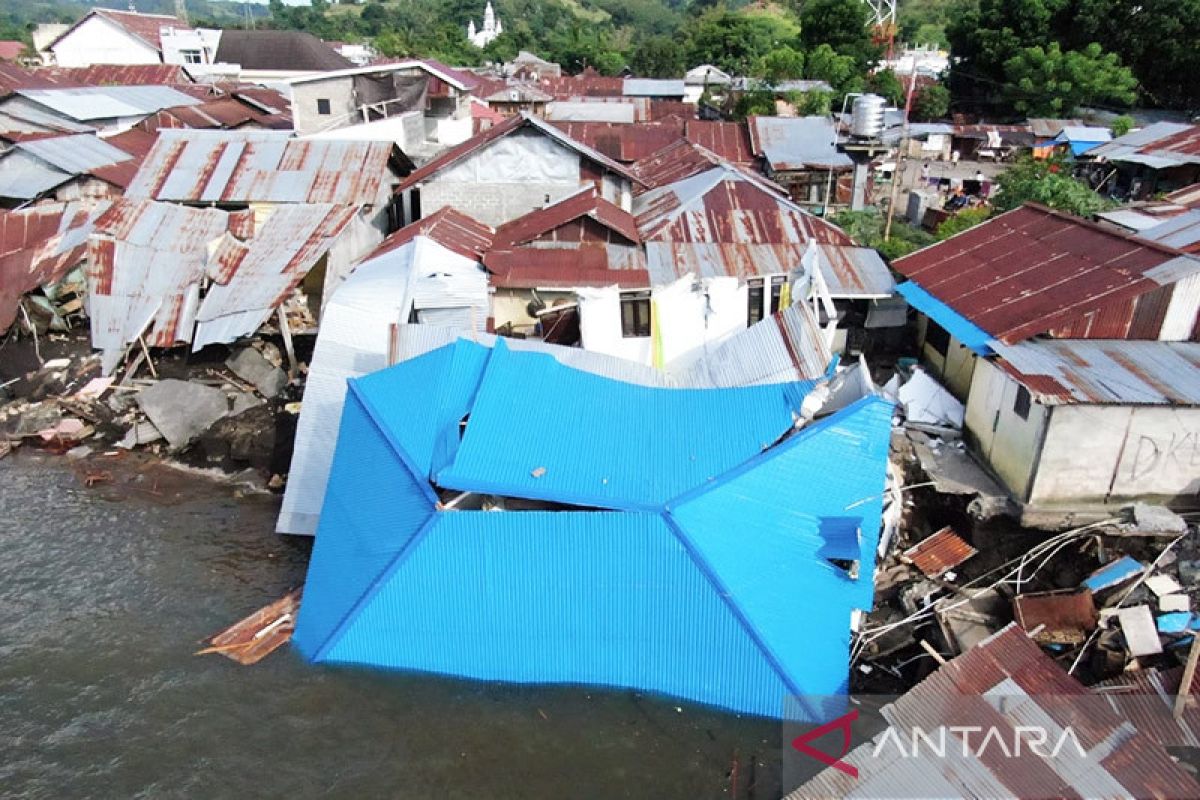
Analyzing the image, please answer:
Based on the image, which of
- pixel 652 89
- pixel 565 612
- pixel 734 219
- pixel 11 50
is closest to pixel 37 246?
pixel 734 219

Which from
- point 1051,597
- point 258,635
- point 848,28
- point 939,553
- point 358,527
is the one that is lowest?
point 258,635

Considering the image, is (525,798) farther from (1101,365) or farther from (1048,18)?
(1048,18)

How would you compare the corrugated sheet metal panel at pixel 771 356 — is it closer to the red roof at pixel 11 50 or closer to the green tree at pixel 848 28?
the green tree at pixel 848 28

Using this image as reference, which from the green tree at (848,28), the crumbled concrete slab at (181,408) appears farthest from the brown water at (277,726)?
the green tree at (848,28)

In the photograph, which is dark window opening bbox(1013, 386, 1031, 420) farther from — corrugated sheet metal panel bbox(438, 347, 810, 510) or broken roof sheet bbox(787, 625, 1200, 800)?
broken roof sheet bbox(787, 625, 1200, 800)

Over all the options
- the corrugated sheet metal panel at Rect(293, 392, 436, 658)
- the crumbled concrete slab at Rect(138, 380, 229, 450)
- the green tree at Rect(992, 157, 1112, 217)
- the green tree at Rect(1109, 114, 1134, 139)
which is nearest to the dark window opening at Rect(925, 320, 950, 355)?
the green tree at Rect(992, 157, 1112, 217)

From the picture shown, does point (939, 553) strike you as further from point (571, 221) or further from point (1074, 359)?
point (571, 221)

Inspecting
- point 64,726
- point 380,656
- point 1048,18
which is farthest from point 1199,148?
point 64,726
